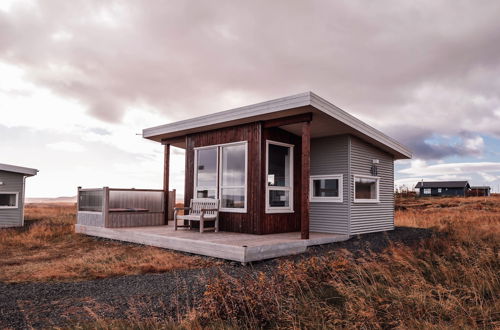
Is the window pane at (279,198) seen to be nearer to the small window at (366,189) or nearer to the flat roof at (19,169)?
the small window at (366,189)

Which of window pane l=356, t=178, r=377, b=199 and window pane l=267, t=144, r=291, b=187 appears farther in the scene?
window pane l=356, t=178, r=377, b=199

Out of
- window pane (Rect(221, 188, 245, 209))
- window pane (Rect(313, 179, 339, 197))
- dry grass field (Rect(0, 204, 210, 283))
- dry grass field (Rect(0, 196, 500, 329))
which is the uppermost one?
window pane (Rect(313, 179, 339, 197))

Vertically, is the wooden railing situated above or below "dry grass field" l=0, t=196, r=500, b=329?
above

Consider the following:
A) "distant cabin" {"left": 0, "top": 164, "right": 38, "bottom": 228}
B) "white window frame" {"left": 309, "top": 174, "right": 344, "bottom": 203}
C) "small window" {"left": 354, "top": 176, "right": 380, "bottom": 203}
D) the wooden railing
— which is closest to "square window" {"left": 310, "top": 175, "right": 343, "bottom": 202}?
"white window frame" {"left": 309, "top": 174, "right": 344, "bottom": 203}

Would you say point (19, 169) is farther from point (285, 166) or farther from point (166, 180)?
point (285, 166)

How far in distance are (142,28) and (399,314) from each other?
8407 millimetres

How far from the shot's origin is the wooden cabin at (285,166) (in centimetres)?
816

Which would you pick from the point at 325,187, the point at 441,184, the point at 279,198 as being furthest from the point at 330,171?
the point at 441,184

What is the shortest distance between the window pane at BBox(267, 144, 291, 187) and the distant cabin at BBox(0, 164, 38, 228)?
12.0 meters

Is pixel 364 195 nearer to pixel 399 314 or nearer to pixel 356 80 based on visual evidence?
pixel 356 80

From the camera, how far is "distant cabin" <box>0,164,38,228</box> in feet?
48.5

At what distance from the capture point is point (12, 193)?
15.1 meters

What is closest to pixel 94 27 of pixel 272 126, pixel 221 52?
pixel 221 52

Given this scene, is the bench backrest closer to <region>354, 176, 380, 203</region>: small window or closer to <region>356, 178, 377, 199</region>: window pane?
<region>354, 176, 380, 203</region>: small window
